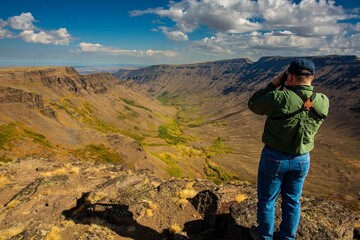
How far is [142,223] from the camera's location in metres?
13.3

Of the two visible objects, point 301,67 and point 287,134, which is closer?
point 301,67

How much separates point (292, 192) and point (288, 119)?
2.39 meters

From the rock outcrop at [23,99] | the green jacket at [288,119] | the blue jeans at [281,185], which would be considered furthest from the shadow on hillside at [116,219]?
the rock outcrop at [23,99]

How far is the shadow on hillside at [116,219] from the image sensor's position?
1248cm

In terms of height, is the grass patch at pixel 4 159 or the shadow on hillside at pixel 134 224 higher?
the shadow on hillside at pixel 134 224

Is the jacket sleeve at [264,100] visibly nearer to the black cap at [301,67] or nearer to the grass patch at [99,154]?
the black cap at [301,67]

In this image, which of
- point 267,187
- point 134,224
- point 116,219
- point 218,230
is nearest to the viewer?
point 267,187

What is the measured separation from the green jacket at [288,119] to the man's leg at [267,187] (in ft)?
1.36

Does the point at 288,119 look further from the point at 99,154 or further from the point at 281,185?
the point at 99,154

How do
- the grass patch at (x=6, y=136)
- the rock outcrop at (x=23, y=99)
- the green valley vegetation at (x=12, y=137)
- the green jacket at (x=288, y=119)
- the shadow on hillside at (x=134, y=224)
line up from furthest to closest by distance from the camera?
the rock outcrop at (x=23, y=99)
the grass patch at (x=6, y=136)
the green valley vegetation at (x=12, y=137)
the shadow on hillside at (x=134, y=224)
the green jacket at (x=288, y=119)

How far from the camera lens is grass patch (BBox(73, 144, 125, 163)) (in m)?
89.3

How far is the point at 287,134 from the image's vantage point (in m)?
7.24

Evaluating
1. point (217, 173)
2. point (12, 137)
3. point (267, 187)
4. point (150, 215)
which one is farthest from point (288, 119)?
point (217, 173)

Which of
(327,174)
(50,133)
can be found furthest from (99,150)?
(327,174)
